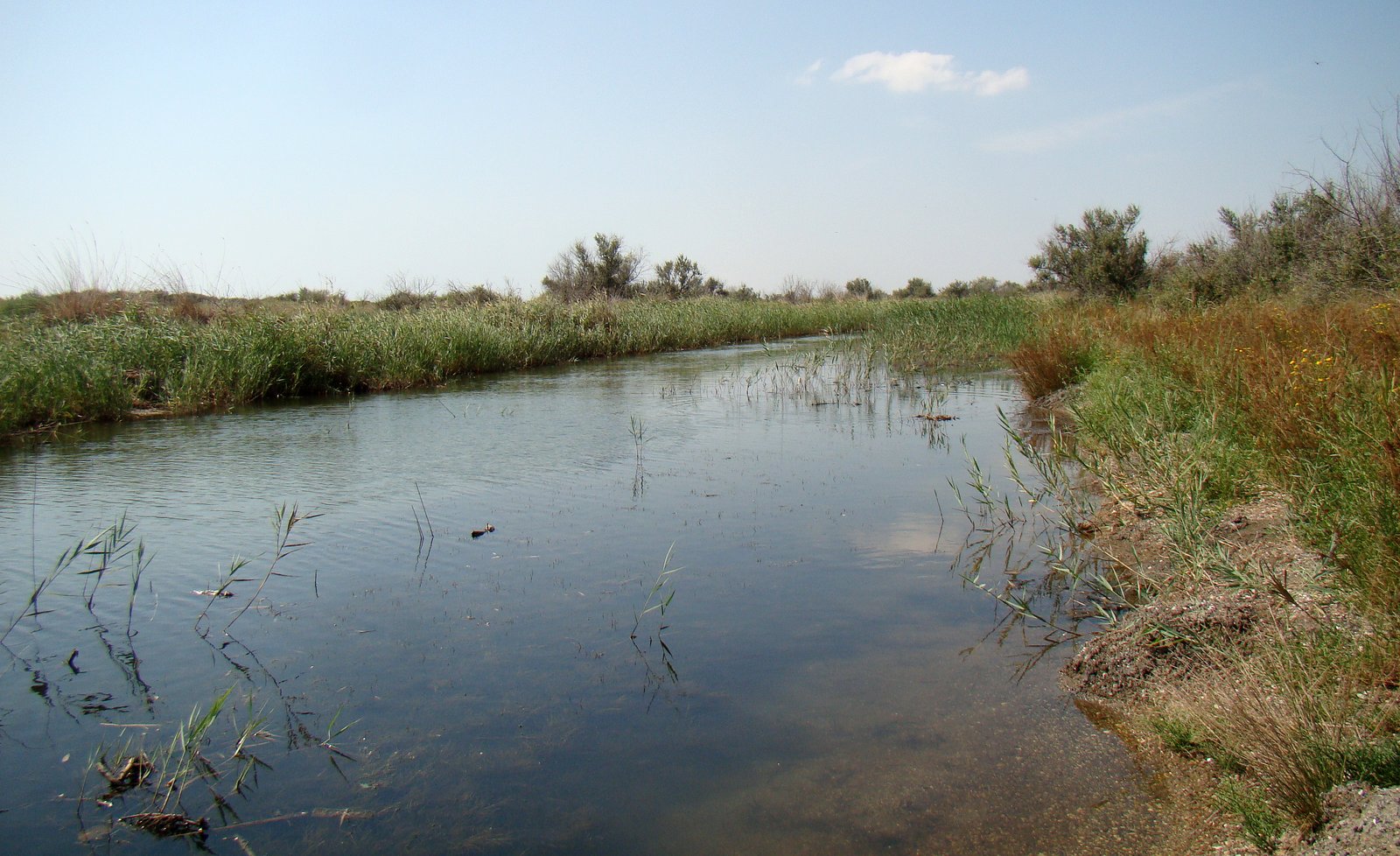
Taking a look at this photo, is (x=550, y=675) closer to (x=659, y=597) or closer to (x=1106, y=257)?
(x=659, y=597)

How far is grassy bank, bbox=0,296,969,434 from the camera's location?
37.5ft

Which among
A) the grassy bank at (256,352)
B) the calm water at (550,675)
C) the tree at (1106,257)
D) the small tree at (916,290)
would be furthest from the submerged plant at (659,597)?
the small tree at (916,290)

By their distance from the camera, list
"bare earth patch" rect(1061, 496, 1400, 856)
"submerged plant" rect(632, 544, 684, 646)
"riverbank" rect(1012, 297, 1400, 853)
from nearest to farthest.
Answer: "riverbank" rect(1012, 297, 1400, 853) → "bare earth patch" rect(1061, 496, 1400, 856) → "submerged plant" rect(632, 544, 684, 646)

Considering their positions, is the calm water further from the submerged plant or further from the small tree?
the small tree

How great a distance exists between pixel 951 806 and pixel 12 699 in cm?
370

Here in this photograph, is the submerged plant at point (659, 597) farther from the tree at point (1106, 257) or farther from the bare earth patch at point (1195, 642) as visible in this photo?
the tree at point (1106, 257)

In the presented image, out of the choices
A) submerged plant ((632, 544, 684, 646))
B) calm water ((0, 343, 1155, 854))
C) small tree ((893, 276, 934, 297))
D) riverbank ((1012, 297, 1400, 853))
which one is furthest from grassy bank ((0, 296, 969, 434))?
small tree ((893, 276, 934, 297))

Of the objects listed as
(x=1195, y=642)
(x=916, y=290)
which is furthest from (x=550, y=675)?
(x=916, y=290)

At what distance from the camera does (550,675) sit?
3.76m

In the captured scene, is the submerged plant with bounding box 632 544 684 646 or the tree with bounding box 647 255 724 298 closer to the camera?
the submerged plant with bounding box 632 544 684 646

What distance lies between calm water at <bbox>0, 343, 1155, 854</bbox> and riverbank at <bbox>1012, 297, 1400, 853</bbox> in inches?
12.0

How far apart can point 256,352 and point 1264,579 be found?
1400 centimetres

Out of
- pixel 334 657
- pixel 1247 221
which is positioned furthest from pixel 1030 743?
pixel 1247 221

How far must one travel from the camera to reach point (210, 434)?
1033 cm
